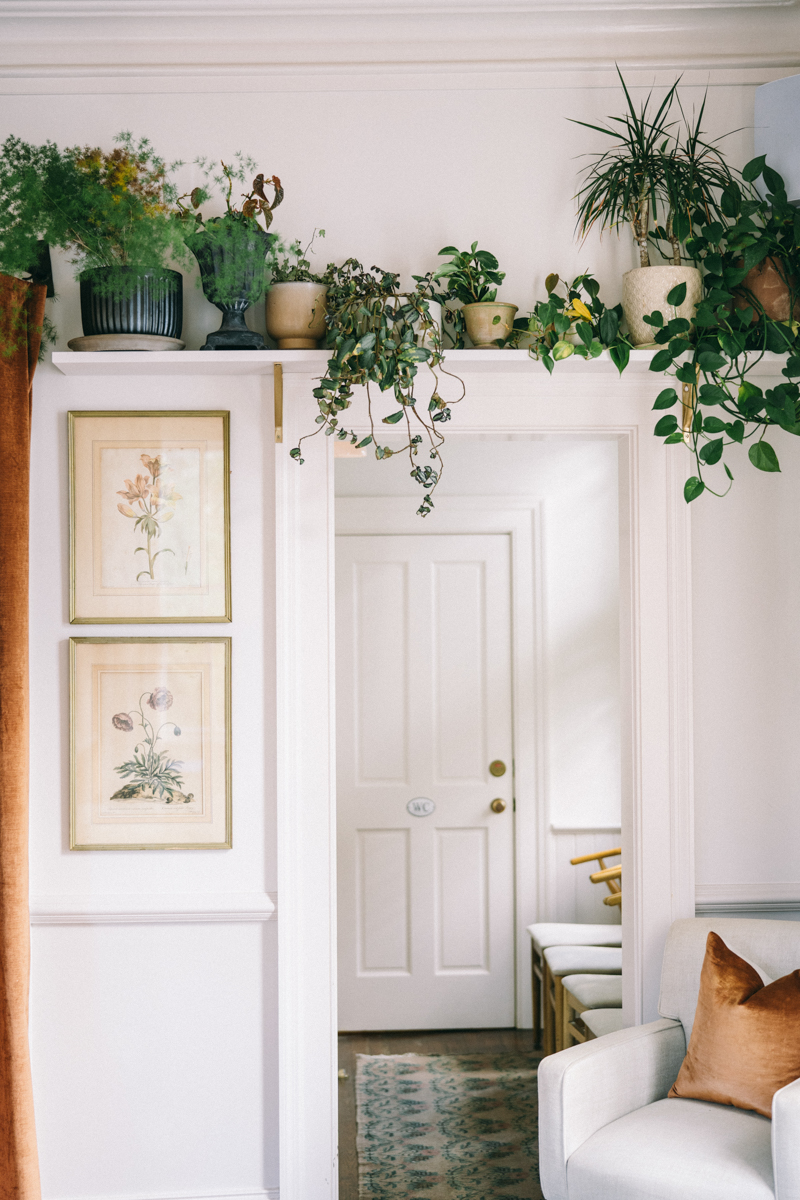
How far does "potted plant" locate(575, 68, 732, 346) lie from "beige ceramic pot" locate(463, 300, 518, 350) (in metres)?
0.28

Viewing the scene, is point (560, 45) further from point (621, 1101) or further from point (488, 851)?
point (488, 851)

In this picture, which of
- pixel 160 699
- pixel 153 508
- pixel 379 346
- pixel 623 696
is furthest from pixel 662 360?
pixel 160 699

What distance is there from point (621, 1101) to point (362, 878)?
1856 millimetres

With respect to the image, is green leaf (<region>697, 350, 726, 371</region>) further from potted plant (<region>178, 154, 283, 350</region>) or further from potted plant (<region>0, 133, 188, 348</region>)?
potted plant (<region>0, 133, 188, 348</region>)

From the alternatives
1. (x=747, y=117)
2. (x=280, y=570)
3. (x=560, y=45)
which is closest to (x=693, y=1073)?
(x=280, y=570)

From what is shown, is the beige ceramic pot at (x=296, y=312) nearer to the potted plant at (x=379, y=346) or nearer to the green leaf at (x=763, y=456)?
the potted plant at (x=379, y=346)

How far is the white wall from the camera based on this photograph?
7.17ft

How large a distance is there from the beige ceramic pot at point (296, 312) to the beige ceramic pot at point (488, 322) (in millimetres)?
337

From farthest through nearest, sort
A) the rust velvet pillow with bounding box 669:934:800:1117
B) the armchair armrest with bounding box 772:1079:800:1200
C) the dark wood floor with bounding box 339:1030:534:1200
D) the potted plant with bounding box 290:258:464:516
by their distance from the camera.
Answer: the dark wood floor with bounding box 339:1030:534:1200 < the potted plant with bounding box 290:258:464:516 < the rust velvet pillow with bounding box 669:934:800:1117 < the armchair armrest with bounding box 772:1079:800:1200

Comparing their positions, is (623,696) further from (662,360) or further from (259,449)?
(259,449)

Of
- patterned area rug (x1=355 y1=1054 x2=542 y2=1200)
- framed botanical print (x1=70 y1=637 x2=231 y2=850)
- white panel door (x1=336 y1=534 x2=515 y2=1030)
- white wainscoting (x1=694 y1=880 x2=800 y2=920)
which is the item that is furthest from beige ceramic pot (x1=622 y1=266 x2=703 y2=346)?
patterned area rug (x1=355 y1=1054 x2=542 y2=1200)

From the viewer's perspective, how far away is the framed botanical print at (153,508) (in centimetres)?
221

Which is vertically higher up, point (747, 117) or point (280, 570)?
point (747, 117)

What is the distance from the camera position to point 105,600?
2207mm
